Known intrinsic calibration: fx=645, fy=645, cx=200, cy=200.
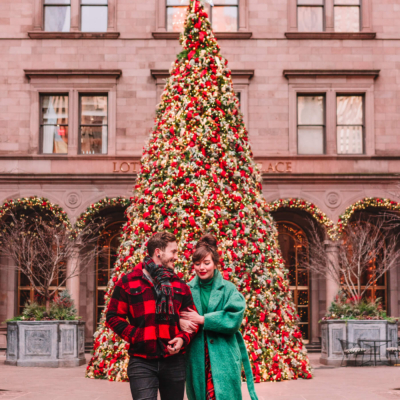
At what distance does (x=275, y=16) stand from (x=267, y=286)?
1395 centimetres

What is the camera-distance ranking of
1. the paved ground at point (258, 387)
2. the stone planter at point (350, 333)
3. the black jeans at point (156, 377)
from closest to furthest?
1. the black jeans at point (156, 377)
2. the paved ground at point (258, 387)
3. the stone planter at point (350, 333)

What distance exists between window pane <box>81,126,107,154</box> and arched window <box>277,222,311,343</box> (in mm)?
6865

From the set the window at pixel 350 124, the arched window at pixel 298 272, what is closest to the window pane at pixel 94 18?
the window at pixel 350 124

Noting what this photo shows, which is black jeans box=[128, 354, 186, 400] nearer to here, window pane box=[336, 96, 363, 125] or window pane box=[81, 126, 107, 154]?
window pane box=[81, 126, 107, 154]

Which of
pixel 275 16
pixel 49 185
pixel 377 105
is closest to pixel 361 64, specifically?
pixel 377 105

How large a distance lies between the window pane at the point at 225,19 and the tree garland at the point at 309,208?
245 inches

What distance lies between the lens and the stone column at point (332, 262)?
65.3ft

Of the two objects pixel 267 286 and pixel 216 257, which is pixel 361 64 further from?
pixel 216 257

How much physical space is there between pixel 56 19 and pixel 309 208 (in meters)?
10.7

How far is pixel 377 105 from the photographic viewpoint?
69.8 feet

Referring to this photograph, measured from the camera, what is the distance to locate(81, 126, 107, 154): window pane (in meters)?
21.5

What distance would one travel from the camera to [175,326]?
4695mm

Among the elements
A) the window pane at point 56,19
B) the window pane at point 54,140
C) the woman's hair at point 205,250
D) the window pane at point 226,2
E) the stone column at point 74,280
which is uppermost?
the window pane at point 226,2

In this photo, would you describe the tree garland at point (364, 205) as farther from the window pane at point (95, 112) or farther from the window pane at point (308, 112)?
the window pane at point (95, 112)
